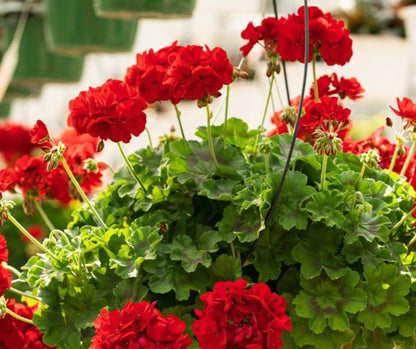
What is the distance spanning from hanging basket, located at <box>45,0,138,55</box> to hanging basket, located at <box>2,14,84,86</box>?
42 cm

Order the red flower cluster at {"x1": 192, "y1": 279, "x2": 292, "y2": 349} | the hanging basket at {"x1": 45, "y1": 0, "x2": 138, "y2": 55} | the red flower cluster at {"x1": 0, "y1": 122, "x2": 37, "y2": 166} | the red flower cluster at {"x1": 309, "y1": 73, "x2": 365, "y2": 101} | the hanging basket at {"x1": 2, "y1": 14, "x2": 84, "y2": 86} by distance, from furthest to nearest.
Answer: the red flower cluster at {"x1": 0, "y1": 122, "x2": 37, "y2": 166}, the hanging basket at {"x1": 2, "y1": 14, "x2": 84, "y2": 86}, the hanging basket at {"x1": 45, "y1": 0, "x2": 138, "y2": 55}, the red flower cluster at {"x1": 309, "y1": 73, "x2": 365, "y2": 101}, the red flower cluster at {"x1": 192, "y1": 279, "x2": 292, "y2": 349}

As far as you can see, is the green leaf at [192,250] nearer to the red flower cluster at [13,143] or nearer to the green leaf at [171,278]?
the green leaf at [171,278]

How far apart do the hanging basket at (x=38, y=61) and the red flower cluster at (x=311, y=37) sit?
1.25 m

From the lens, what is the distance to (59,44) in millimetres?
1942

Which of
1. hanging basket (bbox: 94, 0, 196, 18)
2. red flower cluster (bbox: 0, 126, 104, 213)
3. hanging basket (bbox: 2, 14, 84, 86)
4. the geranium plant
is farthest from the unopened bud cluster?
hanging basket (bbox: 2, 14, 84, 86)

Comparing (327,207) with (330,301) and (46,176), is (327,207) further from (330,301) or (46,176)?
(46,176)

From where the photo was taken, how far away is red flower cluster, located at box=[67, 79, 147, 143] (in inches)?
42.5

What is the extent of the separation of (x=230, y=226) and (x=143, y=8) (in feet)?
2.14

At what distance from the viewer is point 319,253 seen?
1102mm

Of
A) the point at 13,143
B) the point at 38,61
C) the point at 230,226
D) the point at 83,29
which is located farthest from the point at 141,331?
the point at 13,143

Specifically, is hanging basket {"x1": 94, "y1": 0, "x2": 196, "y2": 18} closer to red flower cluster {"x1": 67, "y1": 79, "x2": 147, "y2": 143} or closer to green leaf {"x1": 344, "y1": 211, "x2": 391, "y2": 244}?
red flower cluster {"x1": 67, "y1": 79, "x2": 147, "y2": 143}

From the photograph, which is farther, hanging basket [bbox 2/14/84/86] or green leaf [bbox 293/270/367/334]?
hanging basket [bbox 2/14/84/86]

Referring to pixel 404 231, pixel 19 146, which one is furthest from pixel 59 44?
pixel 19 146

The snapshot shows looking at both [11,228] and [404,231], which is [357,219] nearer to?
[404,231]
